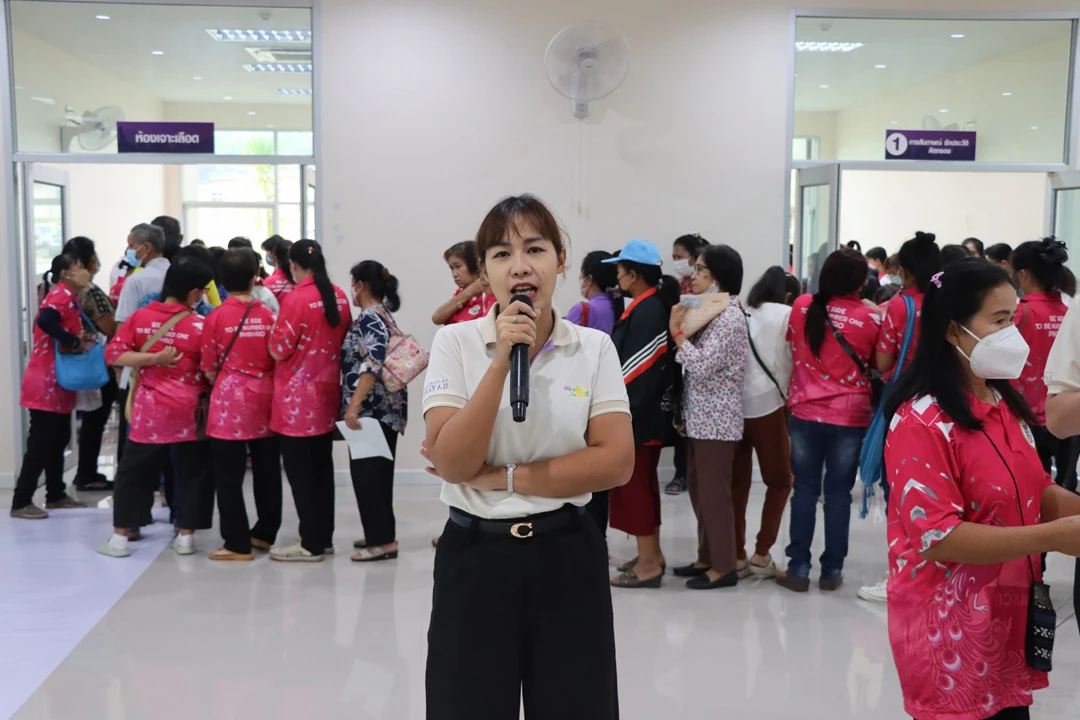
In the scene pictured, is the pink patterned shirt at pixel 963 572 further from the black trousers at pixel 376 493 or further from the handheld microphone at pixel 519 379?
the black trousers at pixel 376 493

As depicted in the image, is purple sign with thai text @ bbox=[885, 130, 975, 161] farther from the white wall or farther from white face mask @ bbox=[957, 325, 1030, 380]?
white face mask @ bbox=[957, 325, 1030, 380]

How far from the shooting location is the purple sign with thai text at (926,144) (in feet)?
23.2

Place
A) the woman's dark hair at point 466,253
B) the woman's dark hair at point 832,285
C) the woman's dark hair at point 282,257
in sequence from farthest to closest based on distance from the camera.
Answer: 1. the woman's dark hair at point 282,257
2. the woman's dark hair at point 466,253
3. the woman's dark hair at point 832,285

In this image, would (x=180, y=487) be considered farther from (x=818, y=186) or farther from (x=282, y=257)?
(x=818, y=186)

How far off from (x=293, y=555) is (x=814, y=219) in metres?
4.04

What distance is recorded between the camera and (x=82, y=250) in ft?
18.7

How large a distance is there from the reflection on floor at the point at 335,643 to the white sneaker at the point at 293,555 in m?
0.06

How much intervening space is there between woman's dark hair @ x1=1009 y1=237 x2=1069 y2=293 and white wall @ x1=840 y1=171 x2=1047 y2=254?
6743mm

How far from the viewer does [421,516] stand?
607cm

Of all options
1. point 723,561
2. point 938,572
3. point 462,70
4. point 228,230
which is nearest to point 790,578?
point 723,561

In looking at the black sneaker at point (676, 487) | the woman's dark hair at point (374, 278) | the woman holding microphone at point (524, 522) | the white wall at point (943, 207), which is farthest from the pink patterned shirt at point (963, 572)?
the white wall at point (943, 207)

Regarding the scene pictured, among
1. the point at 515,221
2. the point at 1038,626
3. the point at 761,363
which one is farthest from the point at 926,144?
the point at 515,221

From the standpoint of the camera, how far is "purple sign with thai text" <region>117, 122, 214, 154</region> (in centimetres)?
667

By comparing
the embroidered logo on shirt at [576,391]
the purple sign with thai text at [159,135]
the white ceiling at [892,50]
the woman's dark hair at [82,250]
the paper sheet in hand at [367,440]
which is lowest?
the paper sheet in hand at [367,440]
